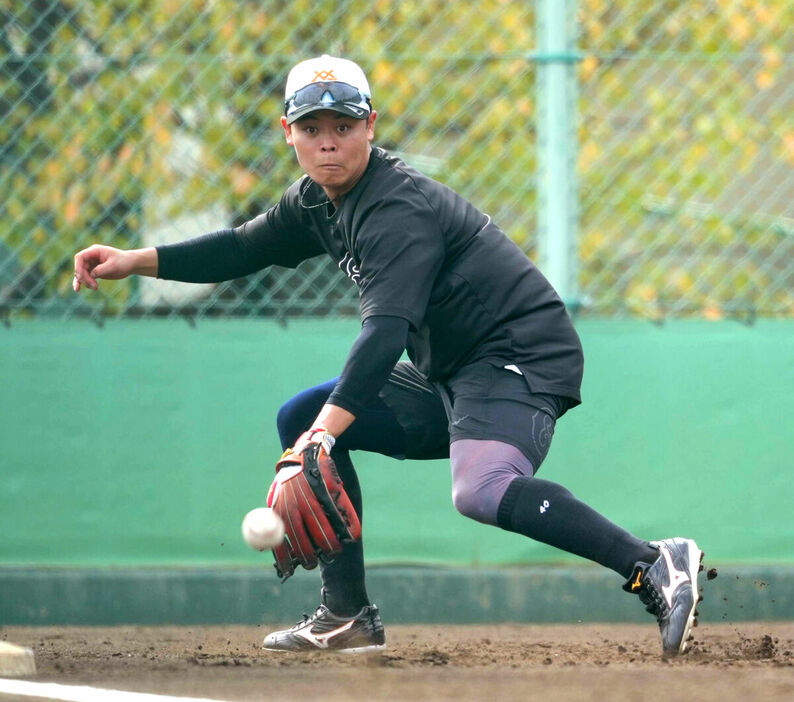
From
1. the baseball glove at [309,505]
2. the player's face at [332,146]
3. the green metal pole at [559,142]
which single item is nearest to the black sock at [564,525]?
the baseball glove at [309,505]

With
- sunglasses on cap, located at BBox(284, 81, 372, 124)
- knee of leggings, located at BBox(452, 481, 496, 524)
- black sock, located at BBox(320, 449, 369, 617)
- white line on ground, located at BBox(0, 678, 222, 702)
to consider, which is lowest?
white line on ground, located at BBox(0, 678, 222, 702)

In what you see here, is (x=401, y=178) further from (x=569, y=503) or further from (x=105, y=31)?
(x=105, y=31)

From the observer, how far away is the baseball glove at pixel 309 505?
13.7 feet

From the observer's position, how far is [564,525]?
425 centimetres

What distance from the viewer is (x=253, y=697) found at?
3.86m

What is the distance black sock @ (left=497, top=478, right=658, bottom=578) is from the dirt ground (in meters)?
0.34

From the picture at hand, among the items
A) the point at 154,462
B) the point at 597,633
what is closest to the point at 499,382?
the point at 597,633

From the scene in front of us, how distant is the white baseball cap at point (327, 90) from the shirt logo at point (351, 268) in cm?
45

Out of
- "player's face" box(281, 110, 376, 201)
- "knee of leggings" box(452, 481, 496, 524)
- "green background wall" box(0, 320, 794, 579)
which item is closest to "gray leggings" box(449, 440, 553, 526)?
"knee of leggings" box(452, 481, 496, 524)

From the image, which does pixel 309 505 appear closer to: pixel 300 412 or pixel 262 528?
pixel 262 528

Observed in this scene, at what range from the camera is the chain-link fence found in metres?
5.93

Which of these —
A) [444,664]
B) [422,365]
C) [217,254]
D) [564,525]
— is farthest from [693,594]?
[217,254]

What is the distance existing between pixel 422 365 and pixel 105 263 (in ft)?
3.64

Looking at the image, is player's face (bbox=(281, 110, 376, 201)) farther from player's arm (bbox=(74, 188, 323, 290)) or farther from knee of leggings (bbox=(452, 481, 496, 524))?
knee of leggings (bbox=(452, 481, 496, 524))
